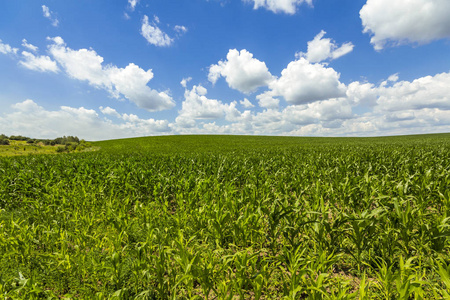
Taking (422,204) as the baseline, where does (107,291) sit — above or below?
below

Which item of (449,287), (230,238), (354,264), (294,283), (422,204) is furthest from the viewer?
(230,238)

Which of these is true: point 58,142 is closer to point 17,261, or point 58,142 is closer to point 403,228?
point 17,261

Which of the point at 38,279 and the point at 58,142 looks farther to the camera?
the point at 58,142

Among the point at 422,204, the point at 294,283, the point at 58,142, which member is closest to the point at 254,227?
the point at 294,283

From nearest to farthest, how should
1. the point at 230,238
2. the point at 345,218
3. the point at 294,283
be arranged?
the point at 294,283 → the point at 345,218 → the point at 230,238

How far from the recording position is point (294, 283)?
7.68 feet

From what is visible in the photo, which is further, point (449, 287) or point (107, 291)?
point (107, 291)

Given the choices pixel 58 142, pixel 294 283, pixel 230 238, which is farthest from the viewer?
pixel 58 142

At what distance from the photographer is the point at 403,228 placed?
331 cm

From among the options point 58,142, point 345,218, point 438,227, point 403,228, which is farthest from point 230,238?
point 58,142

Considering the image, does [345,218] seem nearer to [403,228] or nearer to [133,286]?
[403,228]

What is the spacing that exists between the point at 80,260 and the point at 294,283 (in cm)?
348

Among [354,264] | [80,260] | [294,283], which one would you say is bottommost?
[354,264]

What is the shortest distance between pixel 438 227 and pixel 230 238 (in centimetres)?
349
